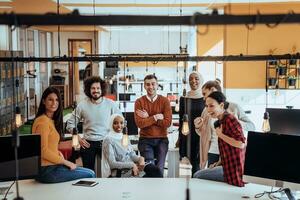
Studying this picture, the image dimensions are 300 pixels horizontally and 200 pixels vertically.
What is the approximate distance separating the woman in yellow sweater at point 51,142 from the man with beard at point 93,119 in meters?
0.97

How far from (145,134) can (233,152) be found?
1.52m

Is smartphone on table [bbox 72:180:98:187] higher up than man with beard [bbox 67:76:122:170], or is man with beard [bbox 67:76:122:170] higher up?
man with beard [bbox 67:76:122:170]

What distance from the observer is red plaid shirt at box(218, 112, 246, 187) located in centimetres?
315

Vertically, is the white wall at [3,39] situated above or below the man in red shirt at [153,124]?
above

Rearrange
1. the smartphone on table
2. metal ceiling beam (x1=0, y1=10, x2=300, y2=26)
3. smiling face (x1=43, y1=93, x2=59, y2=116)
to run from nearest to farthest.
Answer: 1. metal ceiling beam (x1=0, y1=10, x2=300, y2=26)
2. the smartphone on table
3. smiling face (x1=43, y1=93, x2=59, y2=116)

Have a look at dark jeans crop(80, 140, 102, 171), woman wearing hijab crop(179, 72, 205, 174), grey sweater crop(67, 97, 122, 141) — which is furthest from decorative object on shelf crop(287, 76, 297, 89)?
dark jeans crop(80, 140, 102, 171)

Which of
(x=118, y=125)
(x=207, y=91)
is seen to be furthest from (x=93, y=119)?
(x=207, y=91)

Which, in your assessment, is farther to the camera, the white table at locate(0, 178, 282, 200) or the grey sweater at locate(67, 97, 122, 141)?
the grey sweater at locate(67, 97, 122, 141)

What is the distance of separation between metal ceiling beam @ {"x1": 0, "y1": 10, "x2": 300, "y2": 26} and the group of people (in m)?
1.63

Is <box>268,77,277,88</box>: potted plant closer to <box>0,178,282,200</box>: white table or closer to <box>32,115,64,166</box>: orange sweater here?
<box>0,178,282,200</box>: white table

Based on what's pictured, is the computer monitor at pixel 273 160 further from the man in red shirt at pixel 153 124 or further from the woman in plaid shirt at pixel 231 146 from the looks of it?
the man in red shirt at pixel 153 124

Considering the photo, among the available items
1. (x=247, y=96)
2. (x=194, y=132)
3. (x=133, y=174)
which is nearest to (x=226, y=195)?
(x=133, y=174)

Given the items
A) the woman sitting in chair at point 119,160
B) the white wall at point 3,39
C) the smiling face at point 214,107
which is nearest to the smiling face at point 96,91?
the woman sitting in chair at point 119,160

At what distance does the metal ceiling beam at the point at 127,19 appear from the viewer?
1.64m
